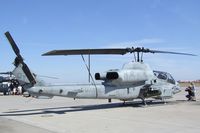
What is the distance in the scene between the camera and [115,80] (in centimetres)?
1909

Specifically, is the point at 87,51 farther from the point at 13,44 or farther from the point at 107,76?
the point at 13,44

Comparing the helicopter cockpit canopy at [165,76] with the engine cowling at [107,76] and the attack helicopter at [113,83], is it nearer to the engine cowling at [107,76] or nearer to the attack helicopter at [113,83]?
the attack helicopter at [113,83]

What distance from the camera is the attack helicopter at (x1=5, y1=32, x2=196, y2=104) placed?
16.5 meters

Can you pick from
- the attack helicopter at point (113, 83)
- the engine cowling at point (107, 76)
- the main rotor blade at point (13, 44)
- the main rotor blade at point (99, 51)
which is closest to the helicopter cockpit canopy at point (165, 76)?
the attack helicopter at point (113, 83)

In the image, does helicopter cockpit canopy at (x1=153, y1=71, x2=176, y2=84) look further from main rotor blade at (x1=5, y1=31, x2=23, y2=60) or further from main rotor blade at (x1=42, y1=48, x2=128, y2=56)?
main rotor blade at (x1=5, y1=31, x2=23, y2=60)

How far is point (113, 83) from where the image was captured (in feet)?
63.1

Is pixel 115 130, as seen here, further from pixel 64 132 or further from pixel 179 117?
pixel 179 117

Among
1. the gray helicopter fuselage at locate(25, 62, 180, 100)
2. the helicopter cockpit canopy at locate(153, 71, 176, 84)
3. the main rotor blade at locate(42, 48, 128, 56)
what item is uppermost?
the main rotor blade at locate(42, 48, 128, 56)

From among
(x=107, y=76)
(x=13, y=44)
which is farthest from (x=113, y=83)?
(x=13, y=44)

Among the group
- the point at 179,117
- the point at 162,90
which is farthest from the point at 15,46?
the point at 162,90

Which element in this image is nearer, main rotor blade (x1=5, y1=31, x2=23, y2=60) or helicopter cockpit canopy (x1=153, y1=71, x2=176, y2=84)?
main rotor blade (x1=5, y1=31, x2=23, y2=60)

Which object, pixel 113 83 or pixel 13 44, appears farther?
pixel 113 83

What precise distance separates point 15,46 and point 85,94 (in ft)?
15.1

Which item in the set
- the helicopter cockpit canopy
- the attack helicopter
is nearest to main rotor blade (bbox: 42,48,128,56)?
the attack helicopter
